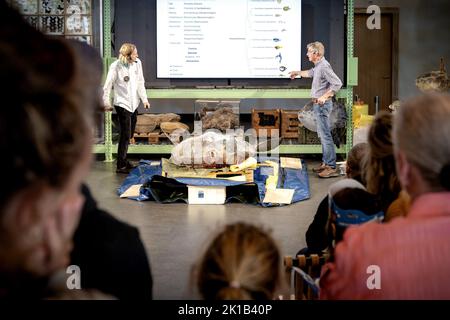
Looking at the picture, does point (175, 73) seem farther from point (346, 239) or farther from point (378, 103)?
point (346, 239)

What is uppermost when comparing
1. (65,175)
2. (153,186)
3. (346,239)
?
(65,175)

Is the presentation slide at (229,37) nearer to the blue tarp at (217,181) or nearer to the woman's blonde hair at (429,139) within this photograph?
the blue tarp at (217,181)

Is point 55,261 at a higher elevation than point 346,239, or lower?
higher

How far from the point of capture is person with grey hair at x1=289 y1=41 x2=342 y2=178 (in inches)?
342

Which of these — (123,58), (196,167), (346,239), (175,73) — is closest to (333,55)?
(175,73)

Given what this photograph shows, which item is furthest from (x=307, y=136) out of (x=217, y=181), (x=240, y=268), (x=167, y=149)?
(x=240, y=268)

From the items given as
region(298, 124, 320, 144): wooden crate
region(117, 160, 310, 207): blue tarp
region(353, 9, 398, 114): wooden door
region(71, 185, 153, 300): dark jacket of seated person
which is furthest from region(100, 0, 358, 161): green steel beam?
region(71, 185, 153, 300): dark jacket of seated person

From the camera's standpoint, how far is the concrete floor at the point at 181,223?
4730mm

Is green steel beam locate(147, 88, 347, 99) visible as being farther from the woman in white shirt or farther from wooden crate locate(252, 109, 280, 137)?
the woman in white shirt

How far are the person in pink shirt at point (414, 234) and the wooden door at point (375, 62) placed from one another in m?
10.7
